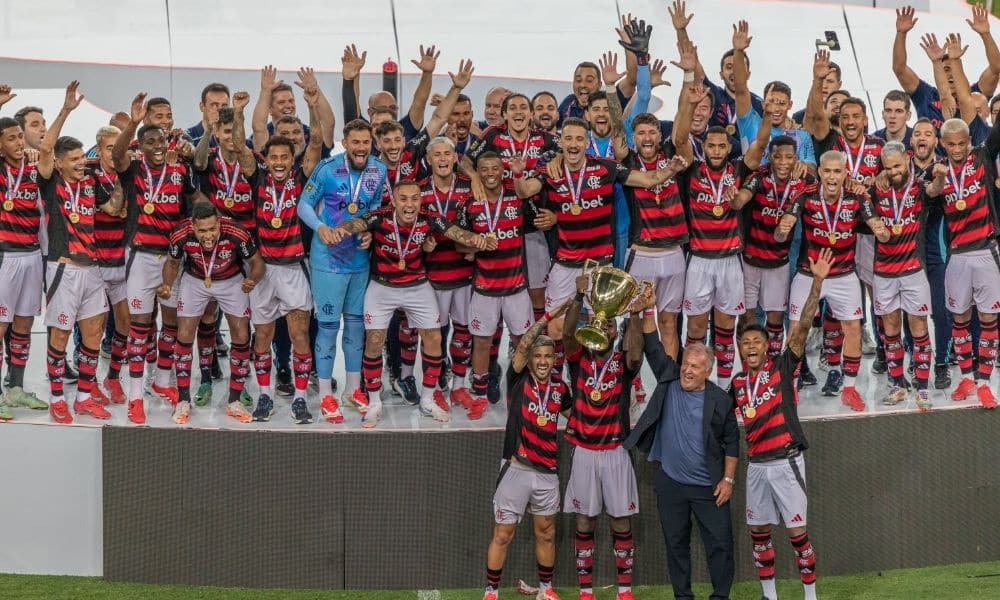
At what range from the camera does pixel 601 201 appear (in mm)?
9078

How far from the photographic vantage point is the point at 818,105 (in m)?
9.30

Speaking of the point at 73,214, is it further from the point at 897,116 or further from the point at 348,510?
the point at 897,116

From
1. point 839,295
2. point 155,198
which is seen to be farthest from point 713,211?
point 155,198

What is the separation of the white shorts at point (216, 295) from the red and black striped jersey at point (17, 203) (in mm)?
987

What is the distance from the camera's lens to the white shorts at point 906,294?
913cm

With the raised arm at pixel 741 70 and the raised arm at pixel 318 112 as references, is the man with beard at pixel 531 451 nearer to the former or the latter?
the raised arm at pixel 318 112

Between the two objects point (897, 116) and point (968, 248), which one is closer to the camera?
point (968, 248)

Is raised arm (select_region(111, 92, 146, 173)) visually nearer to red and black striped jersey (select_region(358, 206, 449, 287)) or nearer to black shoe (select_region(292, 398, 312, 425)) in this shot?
red and black striped jersey (select_region(358, 206, 449, 287))

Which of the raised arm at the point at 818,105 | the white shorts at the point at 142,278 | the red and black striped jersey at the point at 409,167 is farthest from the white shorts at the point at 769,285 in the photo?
the white shorts at the point at 142,278

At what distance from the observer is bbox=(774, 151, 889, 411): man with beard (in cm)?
896

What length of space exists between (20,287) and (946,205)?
5671mm

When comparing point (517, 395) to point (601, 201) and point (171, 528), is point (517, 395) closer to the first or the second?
point (601, 201)

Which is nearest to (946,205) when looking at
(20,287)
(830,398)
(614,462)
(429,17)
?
(830,398)

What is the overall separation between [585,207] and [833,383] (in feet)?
6.43
